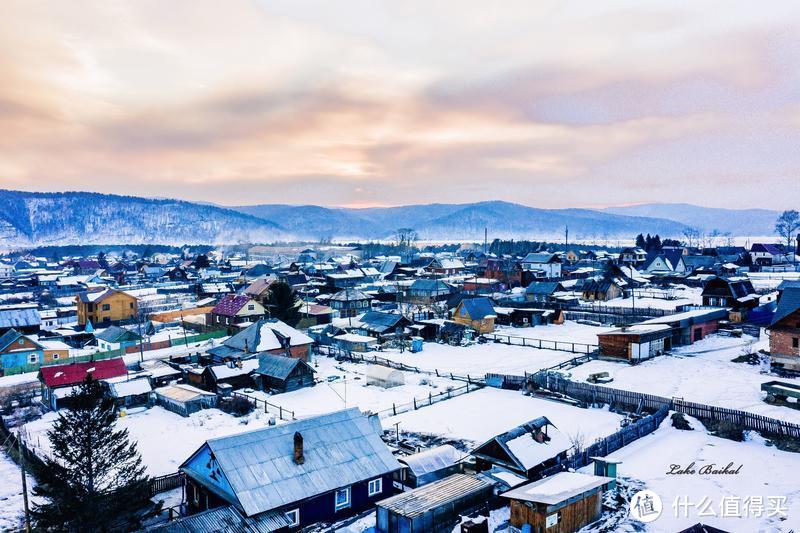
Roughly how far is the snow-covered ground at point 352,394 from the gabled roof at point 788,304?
75.3 feet

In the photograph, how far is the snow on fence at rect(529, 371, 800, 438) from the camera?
83.5 ft

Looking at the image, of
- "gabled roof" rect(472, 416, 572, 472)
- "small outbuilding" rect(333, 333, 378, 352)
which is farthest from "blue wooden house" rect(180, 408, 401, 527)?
"small outbuilding" rect(333, 333, 378, 352)

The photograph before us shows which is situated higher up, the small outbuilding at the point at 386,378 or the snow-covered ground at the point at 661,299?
the snow-covered ground at the point at 661,299

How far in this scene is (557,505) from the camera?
56.5 feet

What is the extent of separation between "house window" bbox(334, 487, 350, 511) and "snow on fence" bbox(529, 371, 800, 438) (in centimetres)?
1922

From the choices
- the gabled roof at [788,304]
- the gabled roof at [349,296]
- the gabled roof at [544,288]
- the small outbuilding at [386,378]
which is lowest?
the small outbuilding at [386,378]

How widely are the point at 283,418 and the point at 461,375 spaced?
49.3 feet

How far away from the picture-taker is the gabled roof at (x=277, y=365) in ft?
125

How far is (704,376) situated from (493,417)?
1720 centimetres

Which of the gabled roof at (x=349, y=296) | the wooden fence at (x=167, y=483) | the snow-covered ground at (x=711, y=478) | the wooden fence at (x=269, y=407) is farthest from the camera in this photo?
the gabled roof at (x=349, y=296)

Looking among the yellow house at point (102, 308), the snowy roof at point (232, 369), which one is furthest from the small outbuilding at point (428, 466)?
the yellow house at point (102, 308)

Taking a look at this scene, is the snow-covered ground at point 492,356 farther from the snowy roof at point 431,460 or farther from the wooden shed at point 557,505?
the wooden shed at point 557,505

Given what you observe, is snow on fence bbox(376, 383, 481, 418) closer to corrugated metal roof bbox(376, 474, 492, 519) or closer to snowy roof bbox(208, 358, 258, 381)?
corrugated metal roof bbox(376, 474, 492, 519)

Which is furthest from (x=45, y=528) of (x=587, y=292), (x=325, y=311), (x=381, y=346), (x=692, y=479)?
(x=587, y=292)
